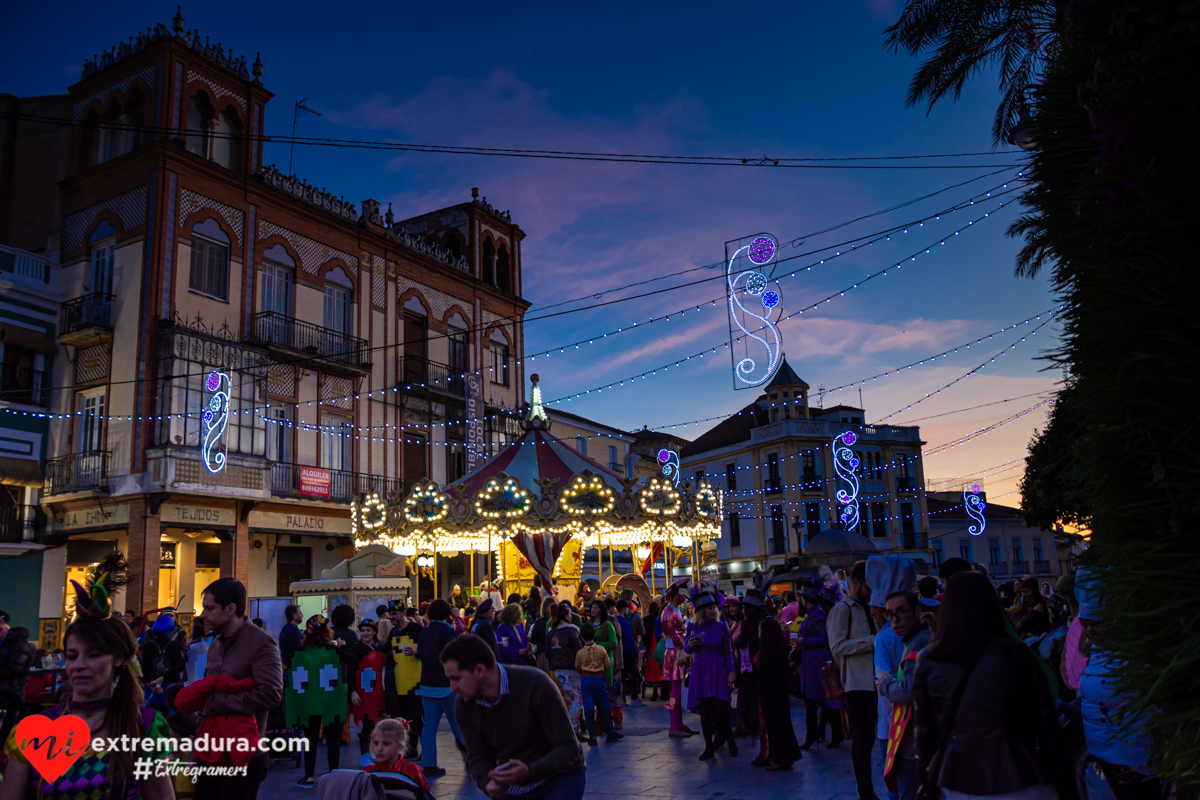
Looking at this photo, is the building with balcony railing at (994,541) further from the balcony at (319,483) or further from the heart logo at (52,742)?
the heart logo at (52,742)

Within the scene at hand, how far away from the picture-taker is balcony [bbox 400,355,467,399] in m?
26.4

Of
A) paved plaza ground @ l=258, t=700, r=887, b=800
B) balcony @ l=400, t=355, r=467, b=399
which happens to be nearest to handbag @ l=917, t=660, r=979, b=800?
paved plaza ground @ l=258, t=700, r=887, b=800

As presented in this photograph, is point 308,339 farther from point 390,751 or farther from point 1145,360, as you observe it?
point 1145,360

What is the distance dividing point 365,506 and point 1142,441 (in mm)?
18060

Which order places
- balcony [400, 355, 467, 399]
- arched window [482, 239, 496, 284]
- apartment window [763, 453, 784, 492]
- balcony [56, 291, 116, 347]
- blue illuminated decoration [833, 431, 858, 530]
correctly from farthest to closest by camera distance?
apartment window [763, 453, 784, 492] → blue illuminated decoration [833, 431, 858, 530] → arched window [482, 239, 496, 284] → balcony [400, 355, 467, 399] → balcony [56, 291, 116, 347]

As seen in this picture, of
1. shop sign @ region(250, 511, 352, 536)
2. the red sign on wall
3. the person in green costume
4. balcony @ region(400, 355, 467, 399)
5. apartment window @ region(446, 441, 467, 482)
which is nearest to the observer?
the person in green costume

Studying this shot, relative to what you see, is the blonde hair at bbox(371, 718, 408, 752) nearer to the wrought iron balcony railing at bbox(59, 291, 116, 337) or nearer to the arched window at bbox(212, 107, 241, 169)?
the wrought iron balcony railing at bbox(59, 291, 116, 337)

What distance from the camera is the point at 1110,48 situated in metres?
1.66

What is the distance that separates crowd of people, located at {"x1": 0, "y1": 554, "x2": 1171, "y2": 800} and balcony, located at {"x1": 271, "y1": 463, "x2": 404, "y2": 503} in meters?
13.0

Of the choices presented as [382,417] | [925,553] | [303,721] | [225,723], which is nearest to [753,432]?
[925,553]

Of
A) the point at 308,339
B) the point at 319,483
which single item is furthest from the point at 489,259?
the point at 319,483

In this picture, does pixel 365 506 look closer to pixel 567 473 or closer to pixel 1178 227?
pixel 567 473

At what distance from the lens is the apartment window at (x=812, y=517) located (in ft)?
145

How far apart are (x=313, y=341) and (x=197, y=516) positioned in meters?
5.79
